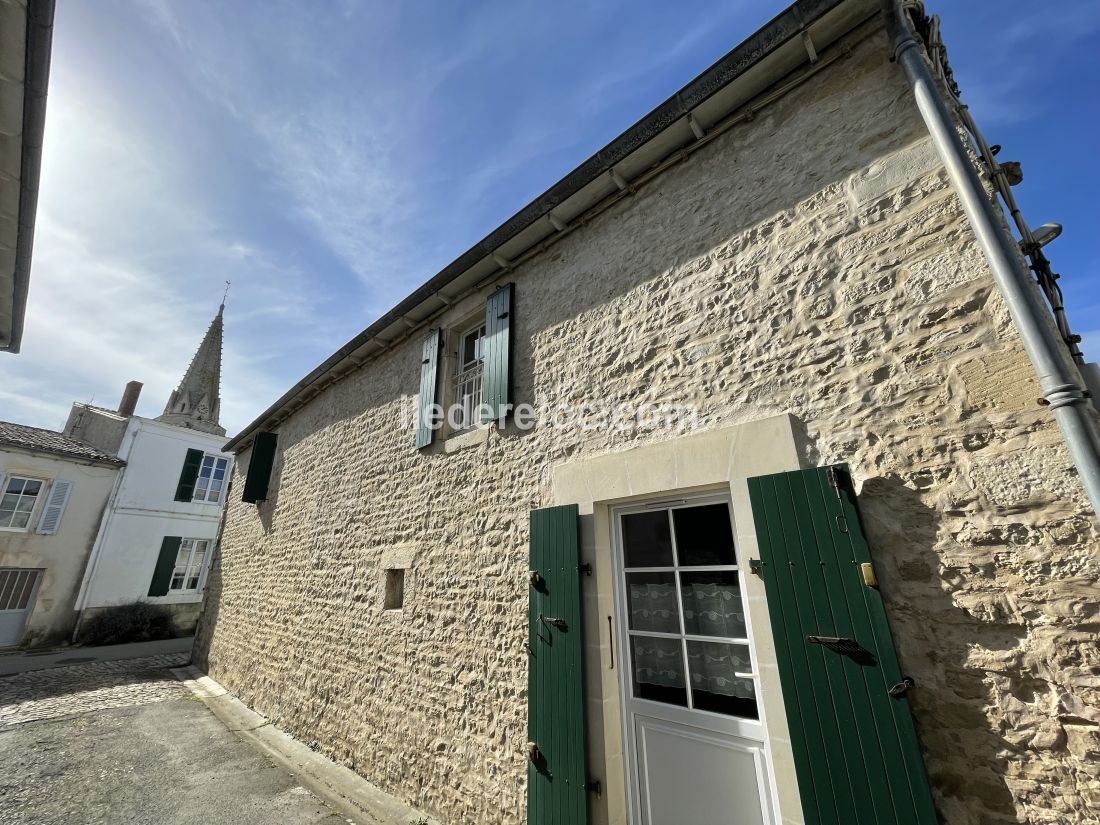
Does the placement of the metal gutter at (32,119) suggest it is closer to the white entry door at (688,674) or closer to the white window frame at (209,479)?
the white entry door at (688,674)

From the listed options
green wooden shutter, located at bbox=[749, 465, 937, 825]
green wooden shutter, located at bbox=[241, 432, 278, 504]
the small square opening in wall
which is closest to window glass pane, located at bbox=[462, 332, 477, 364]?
the small square opening in wall

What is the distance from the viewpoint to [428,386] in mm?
5062

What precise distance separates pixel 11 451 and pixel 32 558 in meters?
2.69

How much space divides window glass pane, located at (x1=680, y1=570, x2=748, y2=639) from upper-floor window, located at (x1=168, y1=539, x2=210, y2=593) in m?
16.5

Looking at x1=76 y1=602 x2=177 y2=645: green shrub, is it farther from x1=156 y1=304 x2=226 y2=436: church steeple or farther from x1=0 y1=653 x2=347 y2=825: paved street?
x1=156 y1=304 x2=226 y2=436: church steeple

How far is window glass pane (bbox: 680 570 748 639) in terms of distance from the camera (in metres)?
2.56

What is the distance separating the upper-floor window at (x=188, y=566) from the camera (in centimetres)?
1362

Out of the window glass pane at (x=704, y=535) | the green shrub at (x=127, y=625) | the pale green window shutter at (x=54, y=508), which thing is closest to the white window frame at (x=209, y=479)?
the pale green window shutter at (x=54, y=508)

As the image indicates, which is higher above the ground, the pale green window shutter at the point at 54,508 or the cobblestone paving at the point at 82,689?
the pale green window shutter at the point at 54,508

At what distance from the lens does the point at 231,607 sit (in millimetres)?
8484

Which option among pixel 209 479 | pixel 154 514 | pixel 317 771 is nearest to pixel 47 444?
pixel 154 514

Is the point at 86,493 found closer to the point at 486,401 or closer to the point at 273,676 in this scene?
the point at 273,676

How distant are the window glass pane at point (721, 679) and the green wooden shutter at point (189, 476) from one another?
16528 millimetres

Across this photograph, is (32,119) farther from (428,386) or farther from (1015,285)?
(1015,285)
